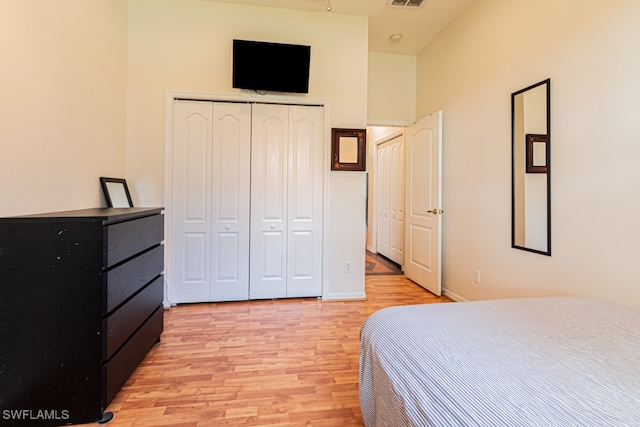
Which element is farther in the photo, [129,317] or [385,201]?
[385,201]

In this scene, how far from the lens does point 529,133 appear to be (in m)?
2.21

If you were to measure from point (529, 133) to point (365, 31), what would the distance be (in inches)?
78.0

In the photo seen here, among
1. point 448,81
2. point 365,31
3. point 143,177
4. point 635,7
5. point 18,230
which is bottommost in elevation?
point 18,230

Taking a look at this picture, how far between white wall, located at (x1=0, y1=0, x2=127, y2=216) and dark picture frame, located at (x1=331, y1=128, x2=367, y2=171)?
81.5 inches

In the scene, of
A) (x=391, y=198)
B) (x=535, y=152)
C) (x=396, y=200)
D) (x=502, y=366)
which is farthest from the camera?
(x=391, y=198)

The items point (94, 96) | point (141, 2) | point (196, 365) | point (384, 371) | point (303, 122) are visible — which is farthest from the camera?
point (303, 122)

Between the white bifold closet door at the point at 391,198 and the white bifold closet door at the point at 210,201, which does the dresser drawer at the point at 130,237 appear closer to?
the white bifold closet door at the point at 210,201

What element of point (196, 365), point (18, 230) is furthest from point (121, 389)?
point (18, 230)

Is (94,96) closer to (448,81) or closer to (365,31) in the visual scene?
(365,31)

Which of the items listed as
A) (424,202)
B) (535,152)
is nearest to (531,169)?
(535,152)

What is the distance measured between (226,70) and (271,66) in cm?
47

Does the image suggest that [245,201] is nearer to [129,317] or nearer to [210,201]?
[210,201]

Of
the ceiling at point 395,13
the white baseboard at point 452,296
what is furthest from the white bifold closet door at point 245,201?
the white baseboard at point 452,296

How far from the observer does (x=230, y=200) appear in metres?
2.97
